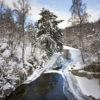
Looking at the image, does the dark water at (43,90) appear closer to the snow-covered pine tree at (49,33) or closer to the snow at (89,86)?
the snow at (89,86)

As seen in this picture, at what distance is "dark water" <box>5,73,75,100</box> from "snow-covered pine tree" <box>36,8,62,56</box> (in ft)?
31.9

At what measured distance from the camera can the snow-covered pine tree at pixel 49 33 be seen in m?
27.1

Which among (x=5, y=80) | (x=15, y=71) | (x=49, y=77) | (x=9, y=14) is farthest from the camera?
(x=9, y=14)

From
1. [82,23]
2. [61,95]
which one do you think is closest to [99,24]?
[82,23]

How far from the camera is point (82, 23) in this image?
2620 centimetres

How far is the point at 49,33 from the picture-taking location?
2767cm

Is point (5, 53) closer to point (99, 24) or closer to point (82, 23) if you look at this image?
point (82, 23)

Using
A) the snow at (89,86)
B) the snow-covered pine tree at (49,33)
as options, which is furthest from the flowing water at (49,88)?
the snow-covered pine tree at (49,33)

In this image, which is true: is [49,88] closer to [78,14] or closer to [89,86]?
[89,86]

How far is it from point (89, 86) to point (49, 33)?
1302 cm

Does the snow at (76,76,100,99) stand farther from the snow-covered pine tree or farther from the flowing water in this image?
the snow-covered pine tree

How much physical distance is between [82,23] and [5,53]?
48.8 ft

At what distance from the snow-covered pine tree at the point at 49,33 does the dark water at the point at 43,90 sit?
9732 millimetres

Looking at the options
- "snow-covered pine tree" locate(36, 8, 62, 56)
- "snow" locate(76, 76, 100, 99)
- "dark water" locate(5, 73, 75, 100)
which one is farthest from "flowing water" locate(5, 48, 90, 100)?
"snow-covered pine tree" locate(36, 8, 62, 56)
